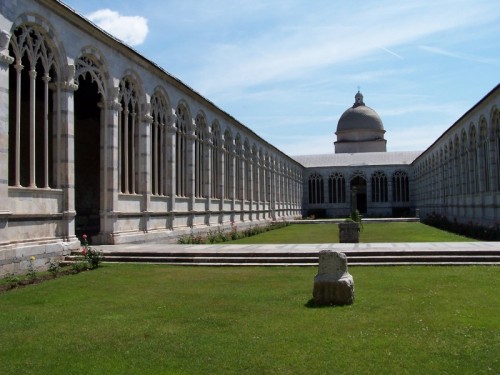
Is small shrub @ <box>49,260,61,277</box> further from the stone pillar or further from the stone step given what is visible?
the stone pillar

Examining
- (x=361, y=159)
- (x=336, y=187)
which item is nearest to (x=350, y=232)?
(x=336, y=187)

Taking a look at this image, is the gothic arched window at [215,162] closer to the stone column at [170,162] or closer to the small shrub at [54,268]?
the stone column at [170,162]

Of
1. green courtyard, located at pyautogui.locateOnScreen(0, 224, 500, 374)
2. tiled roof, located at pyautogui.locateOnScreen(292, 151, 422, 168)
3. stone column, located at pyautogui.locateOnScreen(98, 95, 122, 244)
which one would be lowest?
green courtyard, located at pyautogui.locateOnScreen(0, 224, 500, 374)

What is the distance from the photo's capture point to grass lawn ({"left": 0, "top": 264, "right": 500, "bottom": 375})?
6562 mm

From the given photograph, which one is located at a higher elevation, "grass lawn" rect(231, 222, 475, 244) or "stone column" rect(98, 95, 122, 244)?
"stone column" rect(98, 95, 122, 244)

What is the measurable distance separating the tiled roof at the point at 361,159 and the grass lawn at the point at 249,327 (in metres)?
60.3

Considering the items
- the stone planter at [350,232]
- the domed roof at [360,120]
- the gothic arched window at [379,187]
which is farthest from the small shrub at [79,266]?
the domed roof at [360,120]

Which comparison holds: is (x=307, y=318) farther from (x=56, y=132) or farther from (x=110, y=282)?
(x=56, y=132)

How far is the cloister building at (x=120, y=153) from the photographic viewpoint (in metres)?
15.4

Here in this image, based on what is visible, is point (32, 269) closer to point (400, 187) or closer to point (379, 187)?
point (379, 187)

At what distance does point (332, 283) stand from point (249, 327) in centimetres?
211

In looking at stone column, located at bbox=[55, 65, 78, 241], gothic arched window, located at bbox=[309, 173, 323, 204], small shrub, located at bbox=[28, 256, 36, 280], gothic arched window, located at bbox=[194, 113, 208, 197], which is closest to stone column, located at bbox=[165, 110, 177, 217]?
→ gothic arched window, located at bbox=[194, 113, 208, 197]

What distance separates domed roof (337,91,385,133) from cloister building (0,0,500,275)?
94.3 ft

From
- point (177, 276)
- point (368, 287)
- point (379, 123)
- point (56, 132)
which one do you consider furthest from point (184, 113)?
point (379, 123)
